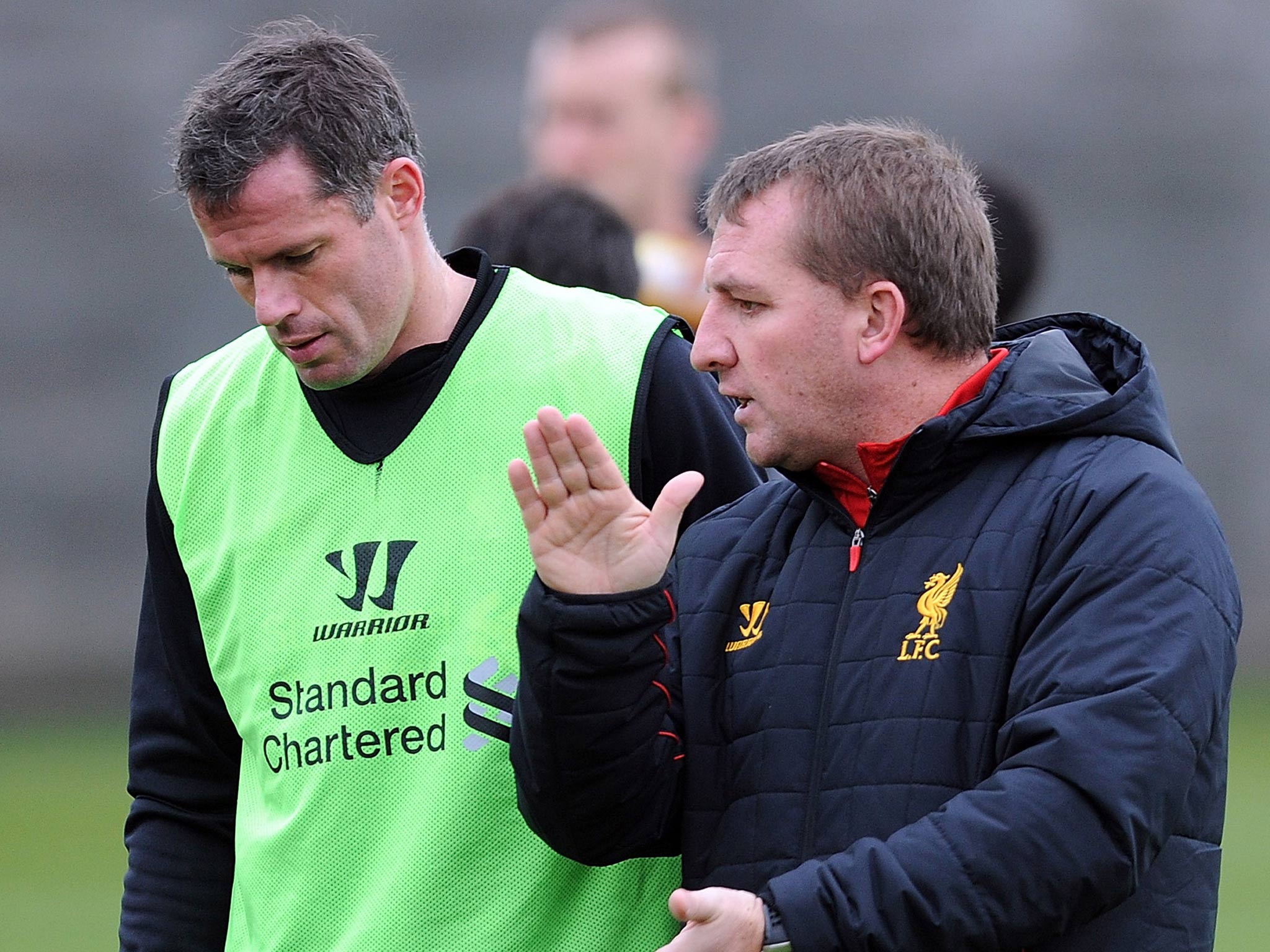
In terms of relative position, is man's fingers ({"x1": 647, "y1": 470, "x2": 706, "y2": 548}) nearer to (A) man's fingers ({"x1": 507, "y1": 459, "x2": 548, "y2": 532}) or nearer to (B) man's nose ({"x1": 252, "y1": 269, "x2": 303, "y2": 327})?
(A) man's fingers ({"x1": 507, "y1": 459, "x2": 548, "y2": 532})

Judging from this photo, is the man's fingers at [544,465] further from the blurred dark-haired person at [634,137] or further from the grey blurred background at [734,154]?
the grey blurred background at [734,154]

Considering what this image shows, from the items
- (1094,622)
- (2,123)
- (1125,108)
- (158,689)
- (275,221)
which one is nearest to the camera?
(1094,622)

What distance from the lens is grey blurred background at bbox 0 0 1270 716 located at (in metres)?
12.2

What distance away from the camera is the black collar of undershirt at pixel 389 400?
2713 mm

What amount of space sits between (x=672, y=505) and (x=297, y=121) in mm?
834

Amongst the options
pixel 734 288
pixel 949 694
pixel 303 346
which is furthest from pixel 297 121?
pixel 949 694

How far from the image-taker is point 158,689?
2885 millimetres

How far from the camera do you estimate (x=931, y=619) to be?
7.26ft

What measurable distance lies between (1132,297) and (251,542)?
11.3 metres

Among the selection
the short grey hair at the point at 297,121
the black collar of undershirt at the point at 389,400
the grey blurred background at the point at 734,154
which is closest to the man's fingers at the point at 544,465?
the black collar of undershirt at the point at 389,400

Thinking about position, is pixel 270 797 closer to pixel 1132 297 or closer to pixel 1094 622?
pixel 1094 622

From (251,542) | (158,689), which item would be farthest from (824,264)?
(158,689)

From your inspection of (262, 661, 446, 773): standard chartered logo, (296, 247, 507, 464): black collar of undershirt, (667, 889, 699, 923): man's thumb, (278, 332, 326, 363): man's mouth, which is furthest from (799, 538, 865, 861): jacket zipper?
(278, 332, 326, 363): man's mouth

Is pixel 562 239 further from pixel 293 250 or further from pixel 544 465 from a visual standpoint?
pixel 544 465
